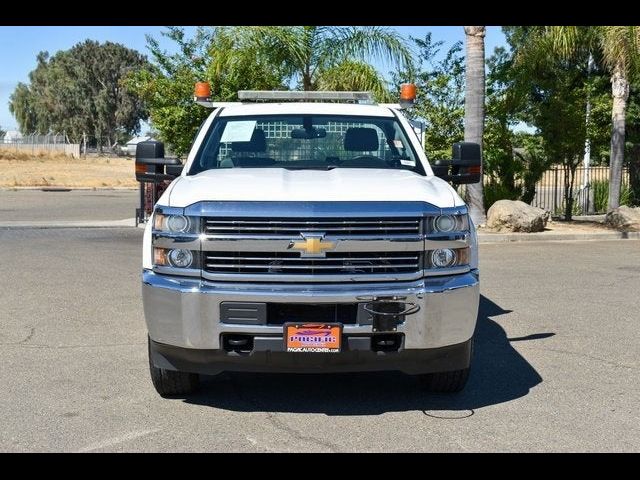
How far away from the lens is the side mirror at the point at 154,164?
657 centimetres

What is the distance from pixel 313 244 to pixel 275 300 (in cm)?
39

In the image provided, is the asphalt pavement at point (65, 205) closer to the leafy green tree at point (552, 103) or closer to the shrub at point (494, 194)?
the shrub at point (494, 194)

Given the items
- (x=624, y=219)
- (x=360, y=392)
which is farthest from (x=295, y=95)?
(x=624, y=219)

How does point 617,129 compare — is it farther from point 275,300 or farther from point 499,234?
point 275,300

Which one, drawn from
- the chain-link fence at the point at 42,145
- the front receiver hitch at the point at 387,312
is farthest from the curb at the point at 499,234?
the chain-link fence at the point at 42,145

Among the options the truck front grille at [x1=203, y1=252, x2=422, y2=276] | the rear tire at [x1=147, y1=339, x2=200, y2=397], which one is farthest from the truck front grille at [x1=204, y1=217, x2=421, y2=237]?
the rear tire at [x1=147, y1=339, x2=200, y2=397]

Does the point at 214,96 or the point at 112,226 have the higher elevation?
the point at 214,96

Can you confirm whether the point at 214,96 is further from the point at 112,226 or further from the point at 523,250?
the point at 523,250

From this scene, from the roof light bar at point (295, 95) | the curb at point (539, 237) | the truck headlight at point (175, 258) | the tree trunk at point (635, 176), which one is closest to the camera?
the truck headlight at point (175, 258)

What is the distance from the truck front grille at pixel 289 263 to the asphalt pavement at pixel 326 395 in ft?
3.04

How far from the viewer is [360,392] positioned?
607cm
